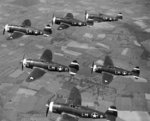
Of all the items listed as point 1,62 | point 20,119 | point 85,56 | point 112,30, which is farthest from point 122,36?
point 20,119

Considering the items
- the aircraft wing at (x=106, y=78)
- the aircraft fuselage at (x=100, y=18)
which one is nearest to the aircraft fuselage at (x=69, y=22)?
the aircraft fuselage at (x=100, y=18)

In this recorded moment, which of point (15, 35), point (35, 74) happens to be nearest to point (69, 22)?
point (15, 35)

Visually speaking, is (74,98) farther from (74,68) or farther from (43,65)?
(43,65)

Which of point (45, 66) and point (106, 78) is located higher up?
point (45, 66)

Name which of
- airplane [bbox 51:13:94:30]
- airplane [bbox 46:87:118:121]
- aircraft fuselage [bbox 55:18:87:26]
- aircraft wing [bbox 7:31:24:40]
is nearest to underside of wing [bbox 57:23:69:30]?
airplane [bbox 51:13:94:30]

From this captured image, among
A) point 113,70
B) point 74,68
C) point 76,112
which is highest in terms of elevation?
point 74,68

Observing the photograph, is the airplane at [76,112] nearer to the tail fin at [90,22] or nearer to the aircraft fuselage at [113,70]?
the aircraft fuselage at [113,70]

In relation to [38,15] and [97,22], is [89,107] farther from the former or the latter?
[38,15]
